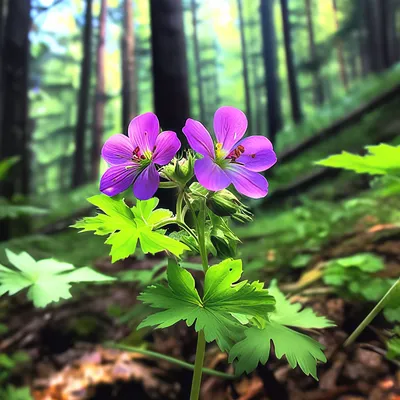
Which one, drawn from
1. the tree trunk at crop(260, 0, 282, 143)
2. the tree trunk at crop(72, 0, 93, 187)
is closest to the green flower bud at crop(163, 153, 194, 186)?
the tree trunk at crop(260, 0, 282, 143)

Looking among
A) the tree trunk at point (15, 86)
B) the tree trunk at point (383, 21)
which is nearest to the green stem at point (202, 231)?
the tree trunk at point (15, 86)

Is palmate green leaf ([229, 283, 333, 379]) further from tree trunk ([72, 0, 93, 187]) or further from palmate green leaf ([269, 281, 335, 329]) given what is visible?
tree trunk ([72, 0, 93, 187])

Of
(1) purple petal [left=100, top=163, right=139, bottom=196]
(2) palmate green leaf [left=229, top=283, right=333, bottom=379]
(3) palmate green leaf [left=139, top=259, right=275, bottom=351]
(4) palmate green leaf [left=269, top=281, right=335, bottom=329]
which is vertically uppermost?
(1) purple petal [left=100, top=163, right=139, bottom=196]

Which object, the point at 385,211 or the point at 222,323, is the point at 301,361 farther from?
the point at 385,211

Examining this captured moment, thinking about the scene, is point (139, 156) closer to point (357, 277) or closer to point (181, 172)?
point (181, 172)

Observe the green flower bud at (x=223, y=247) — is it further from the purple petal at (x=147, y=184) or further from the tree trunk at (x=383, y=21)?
the tree trunk at (x=383, y=21)
